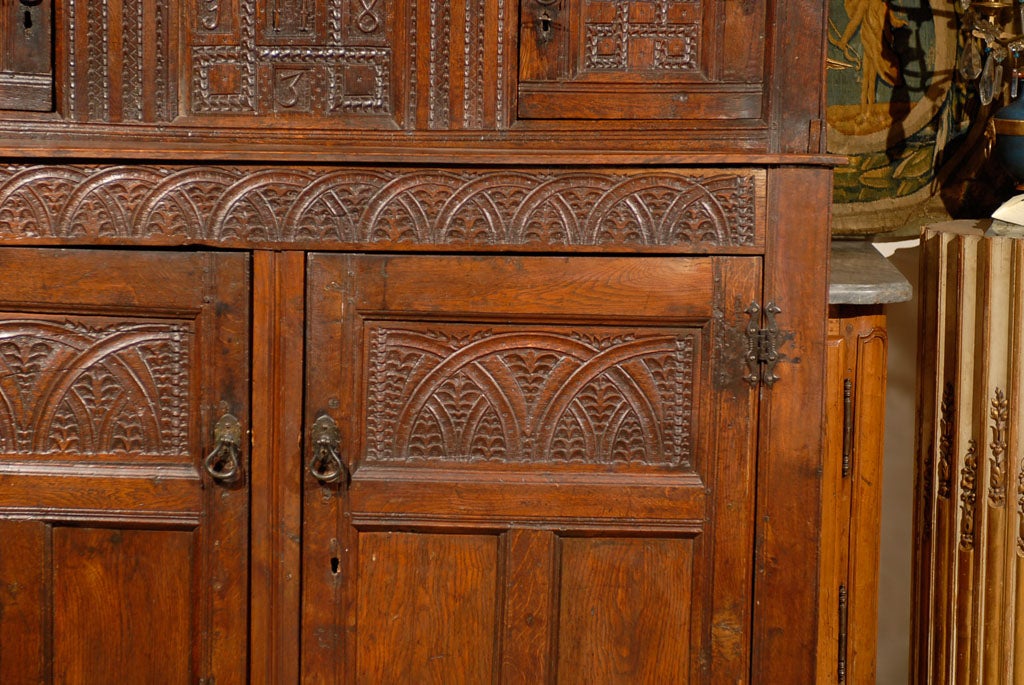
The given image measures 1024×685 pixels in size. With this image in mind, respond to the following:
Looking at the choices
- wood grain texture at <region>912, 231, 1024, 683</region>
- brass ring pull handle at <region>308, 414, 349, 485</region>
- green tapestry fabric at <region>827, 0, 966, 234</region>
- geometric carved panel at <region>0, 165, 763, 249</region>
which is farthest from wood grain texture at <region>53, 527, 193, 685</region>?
green tapestry fabric at <region>827, 0, 966, 234</region>

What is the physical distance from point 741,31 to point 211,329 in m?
0.97

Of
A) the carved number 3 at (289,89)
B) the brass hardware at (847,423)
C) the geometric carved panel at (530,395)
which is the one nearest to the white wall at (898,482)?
the brass hardware at (847,423)

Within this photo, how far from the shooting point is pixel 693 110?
1748mm

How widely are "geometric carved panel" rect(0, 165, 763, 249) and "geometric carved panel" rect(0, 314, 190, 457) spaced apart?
0.54 feet

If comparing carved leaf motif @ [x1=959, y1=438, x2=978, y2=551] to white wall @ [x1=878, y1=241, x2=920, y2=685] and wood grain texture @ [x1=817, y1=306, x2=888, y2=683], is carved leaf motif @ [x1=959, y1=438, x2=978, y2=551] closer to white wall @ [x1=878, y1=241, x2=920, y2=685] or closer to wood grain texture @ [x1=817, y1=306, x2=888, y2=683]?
wood grain texture @ [x1=817, y1=306, x2=888, y2=683]

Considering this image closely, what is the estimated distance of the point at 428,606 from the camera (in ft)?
6.00

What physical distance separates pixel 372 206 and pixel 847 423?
3.10ft

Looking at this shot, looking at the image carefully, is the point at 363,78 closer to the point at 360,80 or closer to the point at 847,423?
the point at 360,80

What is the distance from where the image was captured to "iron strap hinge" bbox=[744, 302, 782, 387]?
175 centimetres

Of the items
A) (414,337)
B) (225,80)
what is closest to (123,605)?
(414,337)

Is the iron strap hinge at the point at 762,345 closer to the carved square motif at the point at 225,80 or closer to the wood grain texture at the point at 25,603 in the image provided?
the carved square motif at the point at 225,80

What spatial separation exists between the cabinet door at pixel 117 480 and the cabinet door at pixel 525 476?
0.48ft

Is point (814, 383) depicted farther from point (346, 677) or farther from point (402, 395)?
point (346, 677)

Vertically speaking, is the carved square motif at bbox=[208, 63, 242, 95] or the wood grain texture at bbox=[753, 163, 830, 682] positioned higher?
the carved square motif at bbox=[208, 63, 242, 95]
